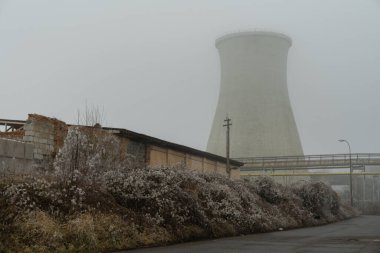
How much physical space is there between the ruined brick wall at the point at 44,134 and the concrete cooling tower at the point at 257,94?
24638 mm

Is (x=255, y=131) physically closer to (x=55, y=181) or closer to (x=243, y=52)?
(x=243, y=52)

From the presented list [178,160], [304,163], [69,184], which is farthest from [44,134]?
[304,163]

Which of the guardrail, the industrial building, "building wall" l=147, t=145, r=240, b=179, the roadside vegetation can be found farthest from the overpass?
the roadside vegetation

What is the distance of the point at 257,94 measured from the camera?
42.0 meters

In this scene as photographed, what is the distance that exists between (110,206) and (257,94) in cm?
3142

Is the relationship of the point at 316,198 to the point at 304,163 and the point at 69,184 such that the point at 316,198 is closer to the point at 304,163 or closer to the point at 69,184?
the point at 69,184

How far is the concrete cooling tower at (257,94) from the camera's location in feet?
137

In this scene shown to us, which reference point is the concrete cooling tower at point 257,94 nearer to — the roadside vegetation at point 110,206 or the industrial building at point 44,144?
the industrial building at point 44,144

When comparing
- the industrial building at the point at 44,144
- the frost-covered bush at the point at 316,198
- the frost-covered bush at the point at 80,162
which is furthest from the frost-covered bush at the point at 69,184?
the frost-covered bush at the point at 316,198

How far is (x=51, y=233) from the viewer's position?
31.1ft

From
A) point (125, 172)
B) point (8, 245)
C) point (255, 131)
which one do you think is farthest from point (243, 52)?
point (8, 245)

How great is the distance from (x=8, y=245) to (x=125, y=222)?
332 centimetres

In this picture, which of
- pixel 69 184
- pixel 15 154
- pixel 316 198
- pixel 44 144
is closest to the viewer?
pixel 69 184

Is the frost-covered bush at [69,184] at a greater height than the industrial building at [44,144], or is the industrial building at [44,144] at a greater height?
the industrial building at [44,144]
